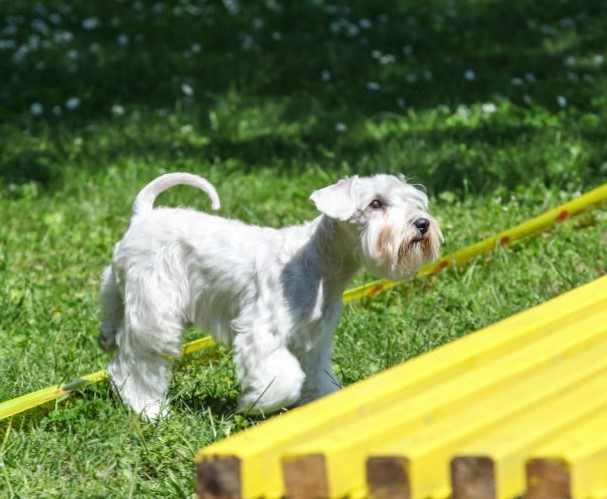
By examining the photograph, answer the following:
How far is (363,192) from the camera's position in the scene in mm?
5066

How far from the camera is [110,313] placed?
581 cm

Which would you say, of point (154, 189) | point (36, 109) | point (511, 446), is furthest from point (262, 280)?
point (36, 109)

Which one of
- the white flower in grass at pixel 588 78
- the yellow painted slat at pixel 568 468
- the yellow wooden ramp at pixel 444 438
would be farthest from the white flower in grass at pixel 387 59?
the yellow painted slat at pixel 568 468

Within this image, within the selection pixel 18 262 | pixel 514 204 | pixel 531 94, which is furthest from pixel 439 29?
pixel 18 262

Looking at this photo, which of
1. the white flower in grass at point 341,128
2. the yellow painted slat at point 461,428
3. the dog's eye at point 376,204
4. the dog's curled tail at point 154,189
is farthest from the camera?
the white flower in grass at point 341,128

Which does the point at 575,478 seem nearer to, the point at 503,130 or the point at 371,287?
the point at 371,287

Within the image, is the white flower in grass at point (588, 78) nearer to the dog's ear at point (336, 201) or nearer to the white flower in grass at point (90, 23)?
the white flower in grass at point (90, 23)

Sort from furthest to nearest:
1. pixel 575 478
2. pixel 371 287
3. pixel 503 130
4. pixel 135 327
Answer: pixel 503 130
pixel 371 287
pixel 135 327
pixel 575 478

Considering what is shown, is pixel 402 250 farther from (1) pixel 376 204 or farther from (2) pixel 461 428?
(2) pixel 461 428

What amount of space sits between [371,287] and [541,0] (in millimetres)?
8114

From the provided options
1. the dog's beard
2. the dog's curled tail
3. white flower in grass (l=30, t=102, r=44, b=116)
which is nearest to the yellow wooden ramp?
the dog's beard

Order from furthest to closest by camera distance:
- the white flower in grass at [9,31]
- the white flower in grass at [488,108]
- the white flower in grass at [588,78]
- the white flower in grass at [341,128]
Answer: the white flower in grass at [9,31] < the white flower in grass at [588,78] < the white flower in grass at [488,108] < the white flower in grass at [341,128]

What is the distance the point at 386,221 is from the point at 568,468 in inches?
87.3

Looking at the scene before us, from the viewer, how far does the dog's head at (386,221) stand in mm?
4965
